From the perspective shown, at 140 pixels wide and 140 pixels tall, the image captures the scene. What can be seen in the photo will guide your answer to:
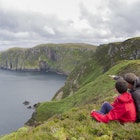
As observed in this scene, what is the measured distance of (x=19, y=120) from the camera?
123938mm

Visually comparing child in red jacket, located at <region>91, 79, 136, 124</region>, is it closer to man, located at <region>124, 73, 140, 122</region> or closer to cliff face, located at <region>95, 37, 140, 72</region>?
man, located at <region>124, 73, 140, 122</region>

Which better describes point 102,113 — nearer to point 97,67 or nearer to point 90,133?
point 90,133

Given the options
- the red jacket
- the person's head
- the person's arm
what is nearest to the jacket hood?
the red jacket

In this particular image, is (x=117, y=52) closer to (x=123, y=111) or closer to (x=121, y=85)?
(x=123, y=111)

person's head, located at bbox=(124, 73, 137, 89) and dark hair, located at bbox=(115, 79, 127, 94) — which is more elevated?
person's head, located at bbox=(124, 73, 137, 89)

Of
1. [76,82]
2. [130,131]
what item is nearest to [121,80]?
[130,131]

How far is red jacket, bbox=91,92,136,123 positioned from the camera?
14.8m

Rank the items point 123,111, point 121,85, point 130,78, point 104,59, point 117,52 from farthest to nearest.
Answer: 1. point 104,59
2. point 117,52
3. point 123,111
4. point 130,78
5. point 121,85

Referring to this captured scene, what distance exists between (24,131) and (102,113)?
5258 millimetres

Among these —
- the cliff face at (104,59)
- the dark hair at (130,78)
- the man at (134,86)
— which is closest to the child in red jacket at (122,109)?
the man at (134,86)

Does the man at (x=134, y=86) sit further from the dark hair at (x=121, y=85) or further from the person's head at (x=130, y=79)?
the dark hair at (x=121, y=85)

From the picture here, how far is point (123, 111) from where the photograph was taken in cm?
1492

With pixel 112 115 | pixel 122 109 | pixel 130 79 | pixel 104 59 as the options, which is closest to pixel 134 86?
pixel 130 79

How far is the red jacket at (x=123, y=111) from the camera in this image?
584 inches
